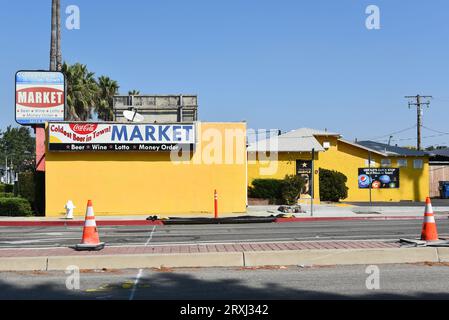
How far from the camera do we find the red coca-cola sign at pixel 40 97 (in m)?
24.6

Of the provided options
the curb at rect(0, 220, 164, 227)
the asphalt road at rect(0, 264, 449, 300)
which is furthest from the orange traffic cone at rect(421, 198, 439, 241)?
the curb at rect(0, 220, 164, 227)

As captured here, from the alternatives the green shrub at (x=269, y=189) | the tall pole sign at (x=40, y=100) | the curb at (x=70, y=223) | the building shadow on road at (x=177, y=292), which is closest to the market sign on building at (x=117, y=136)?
the tall pole sign at (x=40, y=100)

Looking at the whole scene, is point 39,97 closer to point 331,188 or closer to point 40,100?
point 40,100

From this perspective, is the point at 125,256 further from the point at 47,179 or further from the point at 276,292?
the point at 47,179

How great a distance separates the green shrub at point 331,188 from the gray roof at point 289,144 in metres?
1.89

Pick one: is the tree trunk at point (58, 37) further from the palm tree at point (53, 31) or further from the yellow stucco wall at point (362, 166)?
the yellow stucco wall at point (362, 166)

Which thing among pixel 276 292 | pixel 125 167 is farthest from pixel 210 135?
pixel 276 292

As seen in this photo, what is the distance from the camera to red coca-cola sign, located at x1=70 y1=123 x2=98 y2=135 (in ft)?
74.6

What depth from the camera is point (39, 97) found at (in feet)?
81.3

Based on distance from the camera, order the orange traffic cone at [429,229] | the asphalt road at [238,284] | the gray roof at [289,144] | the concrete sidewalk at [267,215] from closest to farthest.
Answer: the asphalt road at [238,284], the orange traffic cone at [429,229], the concrete sidewalk at [267,215], the gray roof at [289,144]

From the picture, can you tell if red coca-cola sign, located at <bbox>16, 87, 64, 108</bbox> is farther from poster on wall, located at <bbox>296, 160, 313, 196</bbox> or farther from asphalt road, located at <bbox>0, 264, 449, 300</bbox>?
asphalt road, located at <bbox>0, 264, 449, 300</bbox>

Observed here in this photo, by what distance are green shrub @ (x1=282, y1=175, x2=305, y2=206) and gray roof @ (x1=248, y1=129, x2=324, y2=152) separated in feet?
8.47
